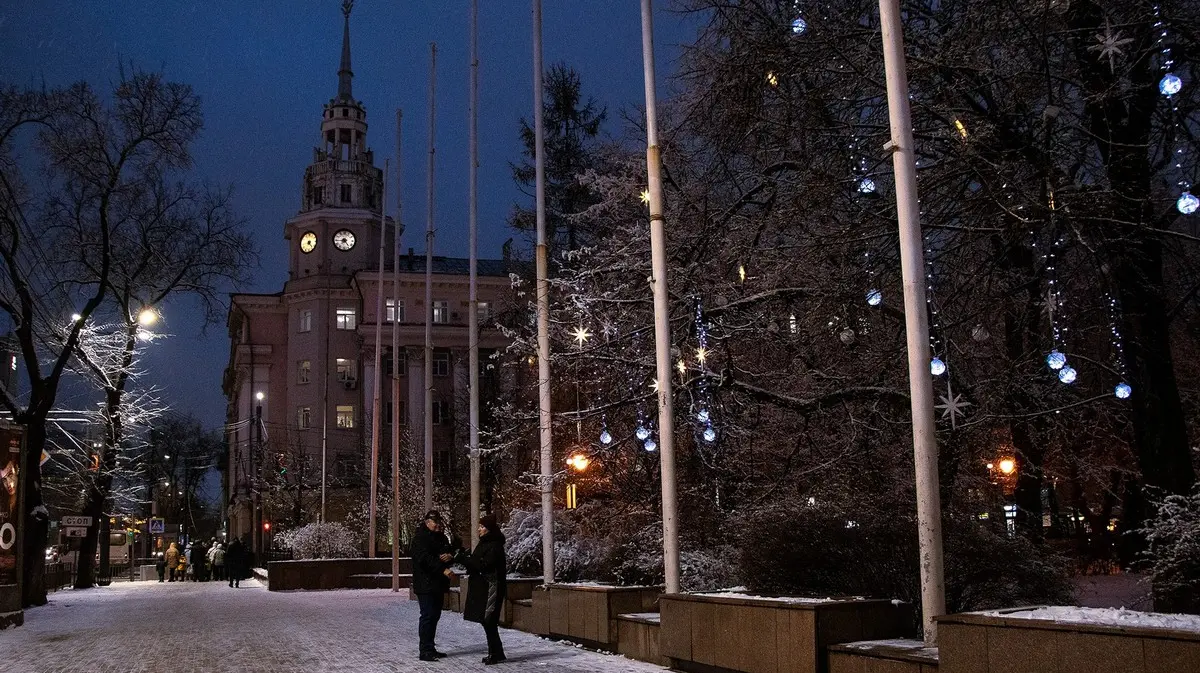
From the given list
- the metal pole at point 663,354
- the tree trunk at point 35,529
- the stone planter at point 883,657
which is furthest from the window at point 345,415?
the stone planter at point 883,657

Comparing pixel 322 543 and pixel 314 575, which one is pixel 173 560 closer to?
pixel 322 543

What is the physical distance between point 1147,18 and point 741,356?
10.7 meters

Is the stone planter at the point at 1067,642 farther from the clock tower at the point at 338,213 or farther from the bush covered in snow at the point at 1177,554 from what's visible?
the clock tower at the point at 338,213

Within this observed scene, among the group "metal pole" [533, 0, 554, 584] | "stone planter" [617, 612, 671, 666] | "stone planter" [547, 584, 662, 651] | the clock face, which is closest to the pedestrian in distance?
the clock face

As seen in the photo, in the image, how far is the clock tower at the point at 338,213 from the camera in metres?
87.1

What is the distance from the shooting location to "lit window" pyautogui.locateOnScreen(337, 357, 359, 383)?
84031 mm

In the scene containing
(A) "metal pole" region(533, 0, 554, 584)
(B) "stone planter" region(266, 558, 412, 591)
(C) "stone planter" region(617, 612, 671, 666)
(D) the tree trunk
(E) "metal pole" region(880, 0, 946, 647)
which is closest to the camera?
(E) "metal pole" region(880, 0, 946, 647)

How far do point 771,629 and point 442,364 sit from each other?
7207 cm

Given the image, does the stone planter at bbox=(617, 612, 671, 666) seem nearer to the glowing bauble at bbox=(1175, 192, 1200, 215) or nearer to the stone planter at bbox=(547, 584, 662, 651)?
the stone planter at bbox=(547, 584, 662, 651)

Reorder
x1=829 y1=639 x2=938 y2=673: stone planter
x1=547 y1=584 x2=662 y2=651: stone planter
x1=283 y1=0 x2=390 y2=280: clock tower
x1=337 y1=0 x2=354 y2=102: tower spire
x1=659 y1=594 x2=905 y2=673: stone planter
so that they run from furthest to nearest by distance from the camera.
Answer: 1. x1=283 y1=0 x2=390 y2=280: clock tower
2. x1=337 y1=0 x2=354 y2=102: tower spire
3. x1=547 y1=584 x2=662 y2=651: stone planter
4. x1=659 y1=594 x2=905 y2=673: stone planter
5. x1=829 y1=639 x2=938 y2=673: stone planter

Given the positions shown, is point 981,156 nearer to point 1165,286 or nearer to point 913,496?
point 1165,286

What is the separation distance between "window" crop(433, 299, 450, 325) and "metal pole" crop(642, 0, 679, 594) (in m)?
67.6


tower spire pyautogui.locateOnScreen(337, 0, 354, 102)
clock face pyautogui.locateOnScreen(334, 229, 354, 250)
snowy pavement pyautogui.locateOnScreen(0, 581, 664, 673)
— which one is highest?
tower spire pyautogui.locateOnScreen(337, 0, 354, 102)

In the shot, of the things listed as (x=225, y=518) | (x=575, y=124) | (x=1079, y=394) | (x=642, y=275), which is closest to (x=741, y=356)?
(x=642, y=275)
